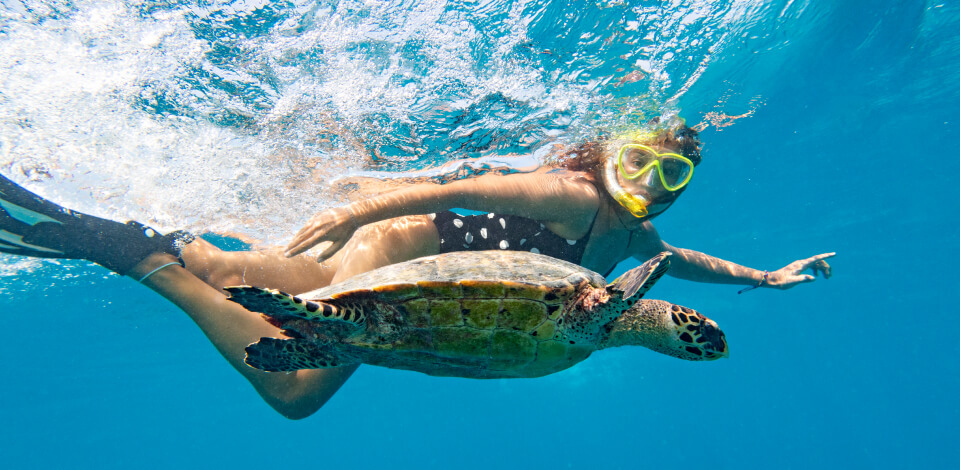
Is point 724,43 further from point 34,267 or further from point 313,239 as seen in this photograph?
point 34,267

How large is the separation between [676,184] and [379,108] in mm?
4270

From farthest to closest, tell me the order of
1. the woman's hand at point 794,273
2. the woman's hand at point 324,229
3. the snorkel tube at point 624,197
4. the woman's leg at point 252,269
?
the woman's hand at point 794,273
the woman's leg at point 252,269
the snorkel tube at point 624,197
the woman's hand at point 324,229

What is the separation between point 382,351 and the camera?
2879 mm

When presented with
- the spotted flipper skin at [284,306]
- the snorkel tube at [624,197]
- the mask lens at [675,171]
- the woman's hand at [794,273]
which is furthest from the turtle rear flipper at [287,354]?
the woman's hand at [794,273]

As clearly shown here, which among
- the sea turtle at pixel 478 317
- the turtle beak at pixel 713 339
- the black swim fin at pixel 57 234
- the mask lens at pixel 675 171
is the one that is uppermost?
the black swim fin at pixel 57 234

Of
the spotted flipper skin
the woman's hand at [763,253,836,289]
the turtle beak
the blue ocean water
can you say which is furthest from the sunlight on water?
the turtle beak

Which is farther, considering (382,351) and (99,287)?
(99,287)

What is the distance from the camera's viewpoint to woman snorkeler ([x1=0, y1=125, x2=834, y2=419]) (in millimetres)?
3596

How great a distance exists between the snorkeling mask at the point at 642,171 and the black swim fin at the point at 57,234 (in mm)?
4834

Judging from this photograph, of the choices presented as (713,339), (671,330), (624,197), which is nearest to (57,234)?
(671,330)

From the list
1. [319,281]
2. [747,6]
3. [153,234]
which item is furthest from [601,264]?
[747,6]

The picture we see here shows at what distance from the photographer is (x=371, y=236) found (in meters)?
4.86

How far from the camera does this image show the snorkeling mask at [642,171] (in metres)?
4.14

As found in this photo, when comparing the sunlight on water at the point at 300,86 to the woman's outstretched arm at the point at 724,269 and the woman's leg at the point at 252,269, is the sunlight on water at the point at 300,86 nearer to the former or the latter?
the woman's leg at the point at 252,269
